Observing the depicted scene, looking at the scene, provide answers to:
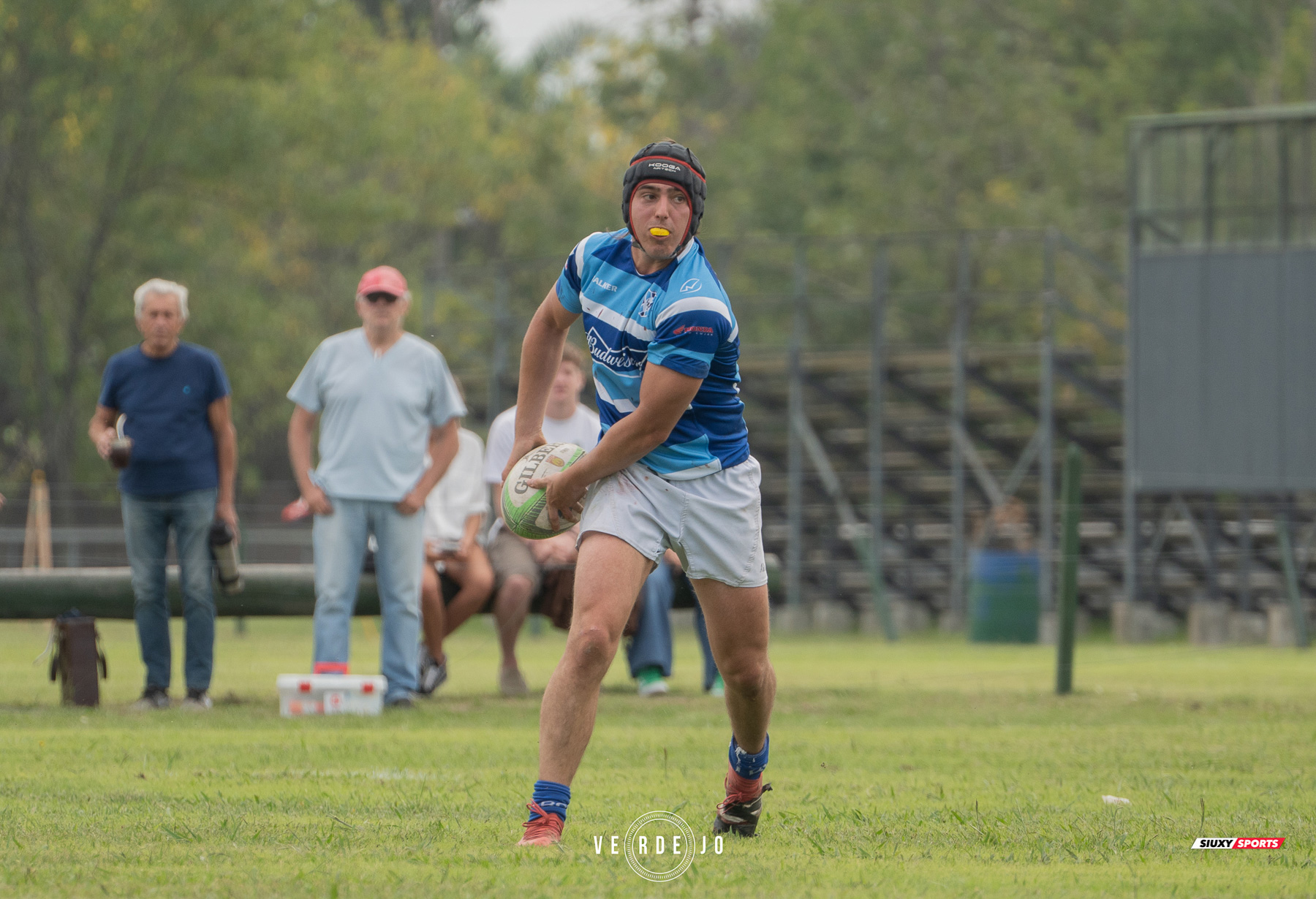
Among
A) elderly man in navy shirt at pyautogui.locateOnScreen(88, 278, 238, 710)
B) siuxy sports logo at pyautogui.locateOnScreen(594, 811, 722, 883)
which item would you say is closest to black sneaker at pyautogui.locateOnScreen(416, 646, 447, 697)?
elderly man in navy shirt at pyautogui.locateOnScreen(88, 278, 238, 710)

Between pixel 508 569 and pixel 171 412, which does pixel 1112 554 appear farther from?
pixel 171 412

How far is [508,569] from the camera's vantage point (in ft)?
37.6

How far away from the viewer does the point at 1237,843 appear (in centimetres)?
573

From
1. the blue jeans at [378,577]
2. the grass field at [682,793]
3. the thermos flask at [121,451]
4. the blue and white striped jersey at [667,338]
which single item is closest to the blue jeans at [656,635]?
the grass field at [682,793]

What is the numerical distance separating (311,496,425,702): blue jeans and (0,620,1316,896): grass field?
351 millimetres

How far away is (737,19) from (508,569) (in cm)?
4193

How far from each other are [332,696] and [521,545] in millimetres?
1991

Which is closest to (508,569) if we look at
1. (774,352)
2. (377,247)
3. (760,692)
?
(760,692)

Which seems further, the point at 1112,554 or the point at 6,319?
the point at 6,319

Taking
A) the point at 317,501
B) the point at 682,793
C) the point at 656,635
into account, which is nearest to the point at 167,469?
the point at 317,501

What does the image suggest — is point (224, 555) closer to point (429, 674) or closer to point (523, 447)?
point (429, 674)

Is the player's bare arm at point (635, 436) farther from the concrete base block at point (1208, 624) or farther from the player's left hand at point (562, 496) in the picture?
the concrete base block at point (1208, 624)

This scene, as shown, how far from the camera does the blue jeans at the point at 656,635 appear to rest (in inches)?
445

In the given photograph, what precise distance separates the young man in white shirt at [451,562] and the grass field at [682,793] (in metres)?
0.47
